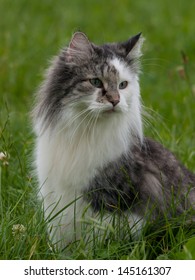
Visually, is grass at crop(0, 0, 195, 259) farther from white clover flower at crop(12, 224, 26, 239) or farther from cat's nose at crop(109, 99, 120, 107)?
cat's nose at crop(109, 99, 120, 107)

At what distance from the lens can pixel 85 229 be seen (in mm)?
4559

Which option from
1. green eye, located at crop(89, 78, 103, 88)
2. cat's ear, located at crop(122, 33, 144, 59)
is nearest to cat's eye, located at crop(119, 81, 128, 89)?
green eye, located at crop(89, 78, 103, 88)

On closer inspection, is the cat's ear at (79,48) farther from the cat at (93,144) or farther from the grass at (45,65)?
the grass at (45,65)

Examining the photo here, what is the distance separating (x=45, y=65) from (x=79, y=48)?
3.30 m

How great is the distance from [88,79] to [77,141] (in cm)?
43

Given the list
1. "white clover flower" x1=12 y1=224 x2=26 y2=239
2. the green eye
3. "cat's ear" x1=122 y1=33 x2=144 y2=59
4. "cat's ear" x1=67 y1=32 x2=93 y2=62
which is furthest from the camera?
"cat's ear" x1=122 y1=33 x2=144 y2=59

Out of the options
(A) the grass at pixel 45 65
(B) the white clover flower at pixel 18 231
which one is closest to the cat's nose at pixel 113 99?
(A) the grass at pixel 45 65

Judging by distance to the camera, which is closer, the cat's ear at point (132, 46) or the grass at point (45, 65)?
the grass at point (45, 65)

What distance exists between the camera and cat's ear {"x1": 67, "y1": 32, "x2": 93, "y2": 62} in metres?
4.64

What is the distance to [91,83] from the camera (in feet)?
14.9

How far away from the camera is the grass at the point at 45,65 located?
14.6 feet

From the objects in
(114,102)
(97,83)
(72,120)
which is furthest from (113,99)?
(72,120)

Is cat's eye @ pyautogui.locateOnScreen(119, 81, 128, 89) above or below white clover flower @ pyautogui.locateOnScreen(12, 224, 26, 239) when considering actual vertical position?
above
